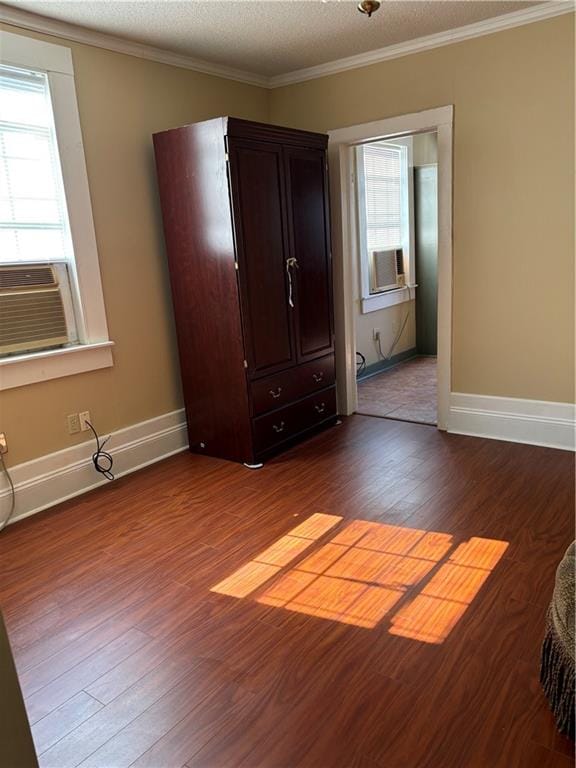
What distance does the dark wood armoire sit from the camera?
310 cm

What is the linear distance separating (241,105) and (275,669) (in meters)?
3.59

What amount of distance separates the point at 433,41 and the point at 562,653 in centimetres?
331

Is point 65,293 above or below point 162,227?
below

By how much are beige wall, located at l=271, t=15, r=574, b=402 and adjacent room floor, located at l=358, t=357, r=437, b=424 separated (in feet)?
1.94

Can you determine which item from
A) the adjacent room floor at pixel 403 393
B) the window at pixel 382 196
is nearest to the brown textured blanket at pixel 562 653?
the adjacent room floor at pixel 403 393

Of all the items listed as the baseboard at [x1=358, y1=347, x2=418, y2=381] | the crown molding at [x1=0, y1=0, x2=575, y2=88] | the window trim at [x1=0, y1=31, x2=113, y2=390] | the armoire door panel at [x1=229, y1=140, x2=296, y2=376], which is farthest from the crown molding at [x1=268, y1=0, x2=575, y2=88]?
the baseboard at [x1=358, y1=347, x2=418, y2=381]

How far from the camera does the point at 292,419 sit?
3633 millimetres

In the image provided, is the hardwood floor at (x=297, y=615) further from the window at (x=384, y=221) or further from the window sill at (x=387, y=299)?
the window at (x=384, y=221)

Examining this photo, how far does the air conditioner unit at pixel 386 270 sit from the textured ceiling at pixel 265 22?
85.9 inches

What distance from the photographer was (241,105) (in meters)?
3.93

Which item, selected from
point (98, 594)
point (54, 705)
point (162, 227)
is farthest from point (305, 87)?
point (54, 705)

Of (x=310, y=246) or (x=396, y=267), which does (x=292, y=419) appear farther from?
(x=396, y=267)

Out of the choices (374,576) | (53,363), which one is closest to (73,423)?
(53,363)

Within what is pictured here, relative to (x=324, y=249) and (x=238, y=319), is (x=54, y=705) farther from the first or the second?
(x=324, y=249)
